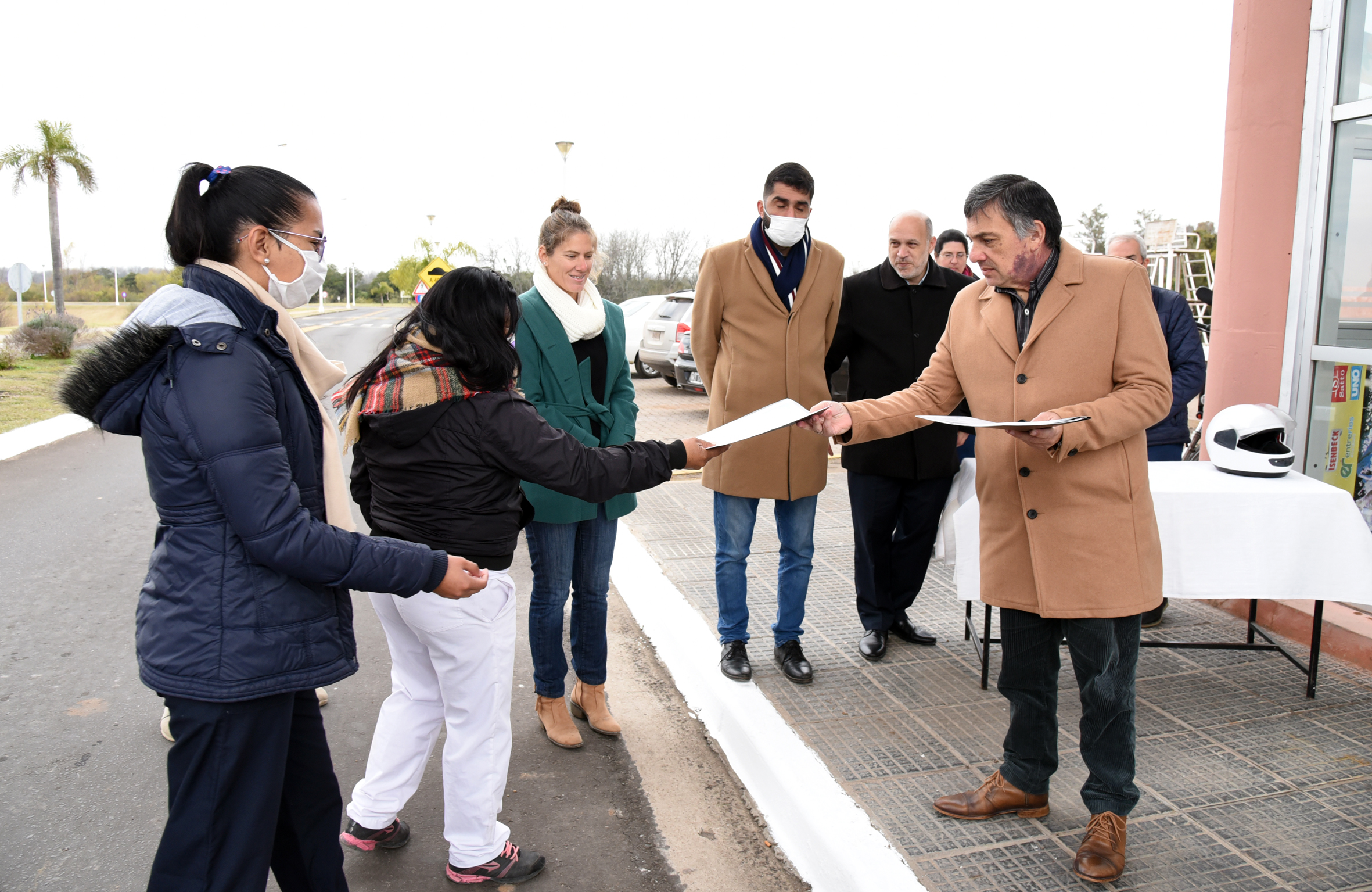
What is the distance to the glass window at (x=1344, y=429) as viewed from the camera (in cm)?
482

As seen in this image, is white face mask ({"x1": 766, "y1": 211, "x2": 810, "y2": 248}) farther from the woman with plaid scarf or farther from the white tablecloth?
the woman with plaid scarf

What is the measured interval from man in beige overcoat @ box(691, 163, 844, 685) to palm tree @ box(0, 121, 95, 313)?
37.5 m

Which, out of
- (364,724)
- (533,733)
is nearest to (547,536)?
(533,733)

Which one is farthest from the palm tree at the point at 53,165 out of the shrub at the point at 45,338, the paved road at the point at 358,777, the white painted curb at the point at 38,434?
the paved road at the point at 358,777

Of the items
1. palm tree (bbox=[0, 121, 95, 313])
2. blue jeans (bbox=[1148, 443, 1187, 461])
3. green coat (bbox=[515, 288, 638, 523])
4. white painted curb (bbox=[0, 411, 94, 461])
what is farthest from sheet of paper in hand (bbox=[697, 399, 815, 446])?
palm tree (bbox=[0, 121, 95, 313])

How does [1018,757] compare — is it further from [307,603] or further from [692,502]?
[692,502]

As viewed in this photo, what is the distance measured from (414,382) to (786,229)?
84.6 inches

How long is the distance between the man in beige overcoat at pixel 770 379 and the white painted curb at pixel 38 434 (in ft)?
31.8

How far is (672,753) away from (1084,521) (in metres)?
1.99

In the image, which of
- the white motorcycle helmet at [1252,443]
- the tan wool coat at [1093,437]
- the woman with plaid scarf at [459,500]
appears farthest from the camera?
the white motorcycle helmet at [1252,443]

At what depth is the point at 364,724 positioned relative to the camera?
161 inches

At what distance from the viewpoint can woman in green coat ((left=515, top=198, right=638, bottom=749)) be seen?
145 inches

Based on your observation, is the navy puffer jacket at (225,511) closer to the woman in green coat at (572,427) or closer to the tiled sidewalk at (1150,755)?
the woman in green coat at (572,427)

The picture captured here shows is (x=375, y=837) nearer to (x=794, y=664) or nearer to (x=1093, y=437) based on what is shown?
(x=794, y=664)
